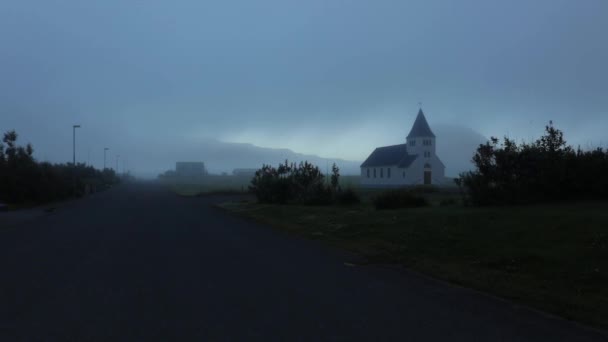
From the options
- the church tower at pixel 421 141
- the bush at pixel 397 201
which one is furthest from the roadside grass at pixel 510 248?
the church tower at pixel 421 141

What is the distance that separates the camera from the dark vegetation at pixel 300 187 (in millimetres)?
32062

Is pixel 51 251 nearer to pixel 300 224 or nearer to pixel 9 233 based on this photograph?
pixel 9 233

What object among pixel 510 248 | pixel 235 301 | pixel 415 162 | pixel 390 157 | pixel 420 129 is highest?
pixel 420 129

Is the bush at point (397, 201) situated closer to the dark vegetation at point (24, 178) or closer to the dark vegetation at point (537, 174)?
the dark vegetation at point (537, 174)

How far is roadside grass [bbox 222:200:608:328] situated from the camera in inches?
338

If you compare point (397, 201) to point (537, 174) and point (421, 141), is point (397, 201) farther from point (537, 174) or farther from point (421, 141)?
point (421, 141)

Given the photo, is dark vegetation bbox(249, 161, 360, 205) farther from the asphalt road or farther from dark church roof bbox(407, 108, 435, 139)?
dark church roof bbox(407, 108, 435, 139)

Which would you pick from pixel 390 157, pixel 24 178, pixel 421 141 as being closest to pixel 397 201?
pixel 24 178

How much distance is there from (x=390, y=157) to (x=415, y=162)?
18.9 ft

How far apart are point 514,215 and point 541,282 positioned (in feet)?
19.8

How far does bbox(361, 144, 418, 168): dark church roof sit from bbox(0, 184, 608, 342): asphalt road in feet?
173

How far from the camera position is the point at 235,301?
327 inches

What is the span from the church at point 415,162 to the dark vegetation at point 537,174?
45.1 metres

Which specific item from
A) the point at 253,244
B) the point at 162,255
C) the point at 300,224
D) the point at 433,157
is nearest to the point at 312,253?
the point at 253,244
